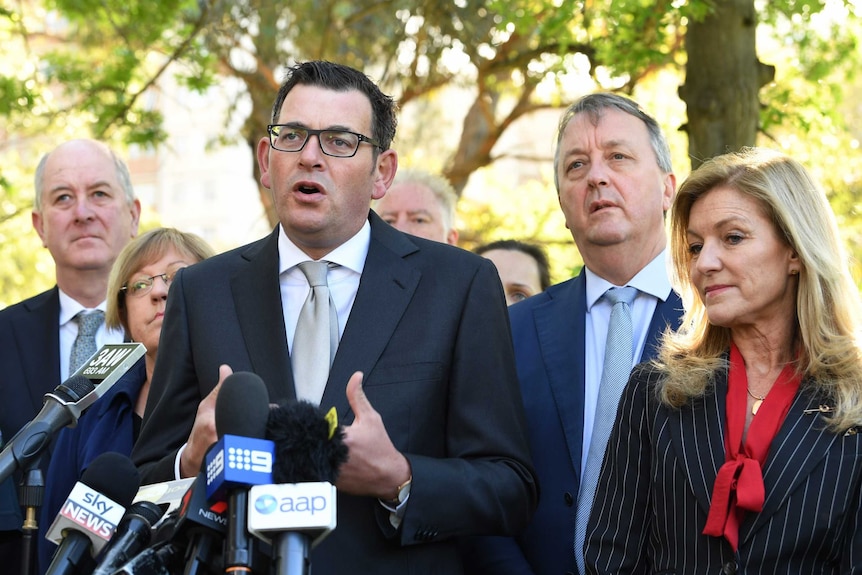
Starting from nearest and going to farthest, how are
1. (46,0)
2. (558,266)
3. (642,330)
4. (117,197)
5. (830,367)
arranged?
(830,367) < (642,330) < (117,197) < (46,0) < (558,266)

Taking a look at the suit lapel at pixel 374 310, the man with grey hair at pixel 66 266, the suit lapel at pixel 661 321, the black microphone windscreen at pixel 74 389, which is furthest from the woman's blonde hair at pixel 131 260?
the suit lapel at pixel 661 321

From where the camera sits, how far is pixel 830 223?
4.10 metres

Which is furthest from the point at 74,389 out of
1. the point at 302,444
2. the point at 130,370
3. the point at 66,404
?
the point at 130,370

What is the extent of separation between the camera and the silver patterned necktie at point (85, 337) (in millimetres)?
5971

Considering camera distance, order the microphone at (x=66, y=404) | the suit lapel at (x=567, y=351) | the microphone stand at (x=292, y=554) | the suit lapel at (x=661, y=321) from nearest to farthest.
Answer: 1. the microphone stand at (x=292, y=554)
2. the microphone at (x=66, y=404)
3. the suit lapel at (x=567, y=351)
4. the suit lapel at (x=661, y=321)

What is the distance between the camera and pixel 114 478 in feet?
10.8

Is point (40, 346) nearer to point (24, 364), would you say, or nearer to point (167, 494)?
point (24, 364)

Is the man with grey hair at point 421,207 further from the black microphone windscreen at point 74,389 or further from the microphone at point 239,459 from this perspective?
the microphone at point 239,459

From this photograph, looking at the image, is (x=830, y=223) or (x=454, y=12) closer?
(x=830, y=223)

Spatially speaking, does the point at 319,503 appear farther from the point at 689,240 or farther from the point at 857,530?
the point at 689,240

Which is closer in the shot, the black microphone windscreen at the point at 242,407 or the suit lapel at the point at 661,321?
the black microphone windscreen at the point at 242,407

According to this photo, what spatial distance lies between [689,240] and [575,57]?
591 cm

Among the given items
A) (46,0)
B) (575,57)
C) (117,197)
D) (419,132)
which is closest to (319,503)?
(117,197)

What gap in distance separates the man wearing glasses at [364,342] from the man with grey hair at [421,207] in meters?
2.79
